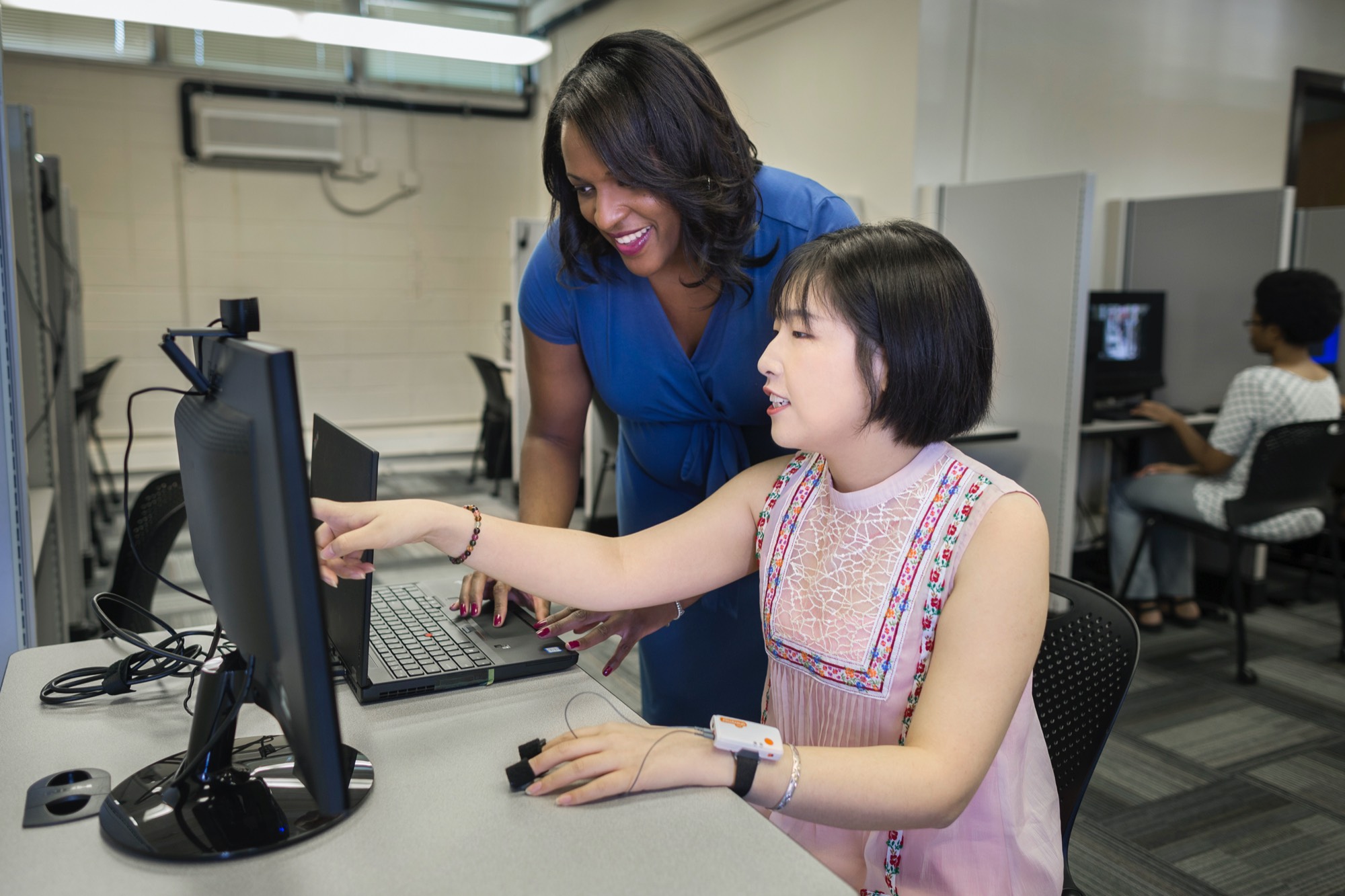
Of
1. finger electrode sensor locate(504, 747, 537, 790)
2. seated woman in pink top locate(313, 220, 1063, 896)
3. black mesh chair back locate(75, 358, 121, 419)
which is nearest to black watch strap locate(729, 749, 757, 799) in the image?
seated woman in pink top locate(313, 220, 1063, 896)

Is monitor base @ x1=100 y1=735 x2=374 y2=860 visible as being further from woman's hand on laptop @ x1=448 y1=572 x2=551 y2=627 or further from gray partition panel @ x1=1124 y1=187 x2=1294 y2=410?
gray partition panel @ x1=1124 y1=187 x2=1294 y2=410

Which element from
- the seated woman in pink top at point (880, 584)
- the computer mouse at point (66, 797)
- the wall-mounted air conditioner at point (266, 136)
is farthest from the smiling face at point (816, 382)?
the wall-mounted air conditioner at point (266, 136)

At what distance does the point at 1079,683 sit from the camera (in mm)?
1080

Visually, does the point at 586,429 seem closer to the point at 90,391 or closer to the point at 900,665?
the point at 90,391

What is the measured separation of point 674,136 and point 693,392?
350mm

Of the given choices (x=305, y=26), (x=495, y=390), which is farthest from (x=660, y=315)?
(x=305, y=26)

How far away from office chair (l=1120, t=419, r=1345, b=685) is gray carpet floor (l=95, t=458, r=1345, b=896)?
0.17m

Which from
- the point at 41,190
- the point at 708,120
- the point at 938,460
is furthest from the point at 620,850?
the point at 41,190

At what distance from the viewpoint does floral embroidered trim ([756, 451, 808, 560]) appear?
1.11 metres

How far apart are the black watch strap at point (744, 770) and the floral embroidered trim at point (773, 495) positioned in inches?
13.2

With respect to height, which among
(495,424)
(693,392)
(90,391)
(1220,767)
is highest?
(693,392)

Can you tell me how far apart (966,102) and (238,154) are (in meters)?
4.35

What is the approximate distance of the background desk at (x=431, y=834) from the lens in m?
0.67

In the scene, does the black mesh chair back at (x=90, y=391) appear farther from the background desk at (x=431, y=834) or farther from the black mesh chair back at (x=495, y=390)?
the background desk at (x=431, y=834)
